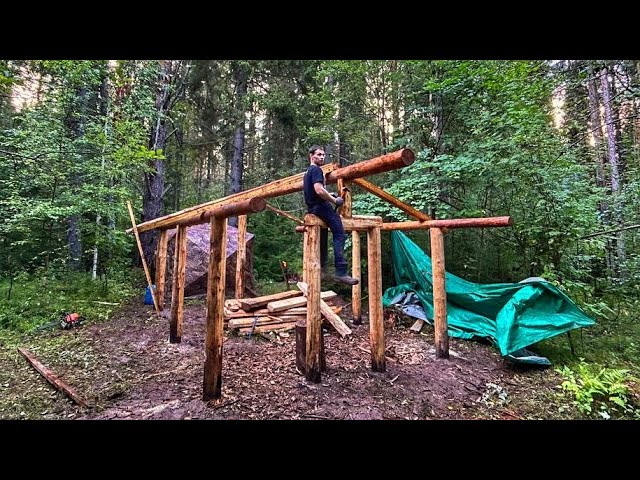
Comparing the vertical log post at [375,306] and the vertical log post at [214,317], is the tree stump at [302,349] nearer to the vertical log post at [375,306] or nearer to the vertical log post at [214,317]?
the vertical log post at [375,306]

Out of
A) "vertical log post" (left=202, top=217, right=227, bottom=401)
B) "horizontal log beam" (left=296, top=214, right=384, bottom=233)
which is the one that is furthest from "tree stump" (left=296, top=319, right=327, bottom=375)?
"horizontal log beam" (left=296, top=214, right=384, bottom=233)

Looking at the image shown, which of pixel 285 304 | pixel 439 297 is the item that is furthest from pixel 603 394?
pixel 285 304

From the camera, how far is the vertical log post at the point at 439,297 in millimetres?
5781

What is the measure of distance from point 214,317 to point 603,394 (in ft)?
17.5

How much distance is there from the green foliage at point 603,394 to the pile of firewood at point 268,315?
3.78 m

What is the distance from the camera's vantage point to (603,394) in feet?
14.4

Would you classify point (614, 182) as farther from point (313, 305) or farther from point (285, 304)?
point (313, 305)

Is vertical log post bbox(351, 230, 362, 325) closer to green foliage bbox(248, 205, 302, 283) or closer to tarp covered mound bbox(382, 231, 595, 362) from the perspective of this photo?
tarp covered mound bbox(382, 231, 595, 362)

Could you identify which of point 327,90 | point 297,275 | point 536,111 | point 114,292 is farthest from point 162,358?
point 327,90

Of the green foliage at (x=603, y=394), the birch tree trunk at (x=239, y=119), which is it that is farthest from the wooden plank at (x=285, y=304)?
the birch tree trunk at (x=239, y=119)

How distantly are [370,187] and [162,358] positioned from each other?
4552 mm

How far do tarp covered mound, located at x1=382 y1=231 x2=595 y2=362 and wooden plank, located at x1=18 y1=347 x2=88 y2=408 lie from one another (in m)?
6.19

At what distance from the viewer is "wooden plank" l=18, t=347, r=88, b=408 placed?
3.93m
